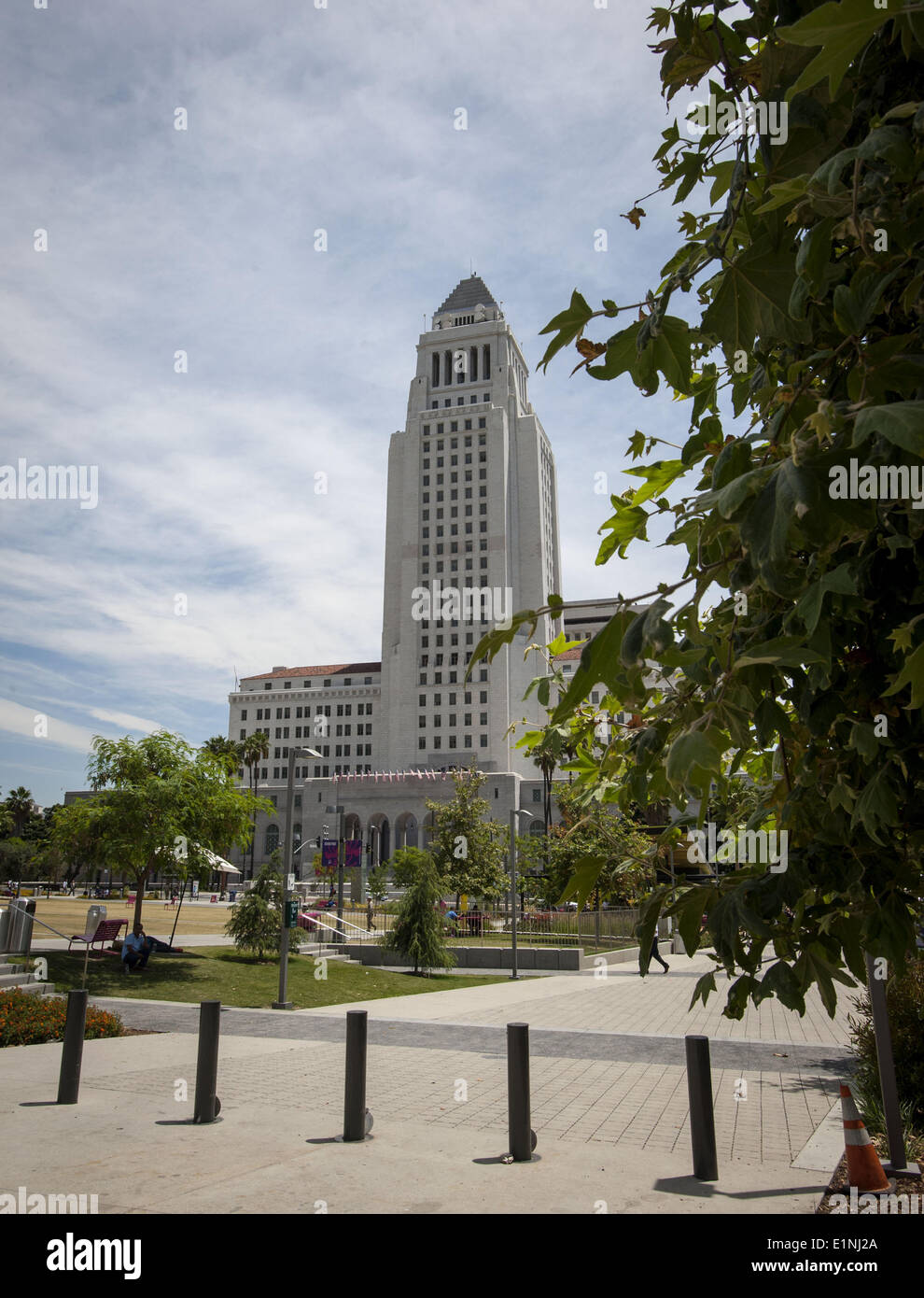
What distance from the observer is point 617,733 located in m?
3.07

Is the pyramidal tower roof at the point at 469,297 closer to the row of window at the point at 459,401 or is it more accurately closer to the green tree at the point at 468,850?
the row of window at the point at 459,401

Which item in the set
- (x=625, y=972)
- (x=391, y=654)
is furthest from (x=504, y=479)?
(x=625, y=972)

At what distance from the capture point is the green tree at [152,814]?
65.6ft

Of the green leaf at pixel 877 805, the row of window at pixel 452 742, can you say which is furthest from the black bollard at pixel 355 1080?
the row of window at pixel 452 742

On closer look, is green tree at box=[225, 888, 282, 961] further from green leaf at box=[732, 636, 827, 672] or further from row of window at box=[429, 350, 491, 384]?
row of window at box=[429, 350, 491, 384]

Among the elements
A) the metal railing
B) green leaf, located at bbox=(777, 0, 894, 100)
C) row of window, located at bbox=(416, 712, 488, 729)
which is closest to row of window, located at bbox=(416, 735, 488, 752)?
row of window, located at bbox=(416, 712, 488, 729)

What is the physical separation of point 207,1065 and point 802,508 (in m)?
8.52

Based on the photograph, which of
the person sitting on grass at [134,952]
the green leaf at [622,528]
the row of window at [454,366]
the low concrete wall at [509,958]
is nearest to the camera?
the green leaf at [622,528]

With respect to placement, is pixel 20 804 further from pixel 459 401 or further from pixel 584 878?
pixel 584 878

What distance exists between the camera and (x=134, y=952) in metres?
19.9

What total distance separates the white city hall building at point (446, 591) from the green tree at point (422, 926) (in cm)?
6033

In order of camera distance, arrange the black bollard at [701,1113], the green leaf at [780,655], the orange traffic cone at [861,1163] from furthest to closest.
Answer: the black bollard at [701,1113] → the orange traffic cone at [861,1163] → the green leaf at [780,655]

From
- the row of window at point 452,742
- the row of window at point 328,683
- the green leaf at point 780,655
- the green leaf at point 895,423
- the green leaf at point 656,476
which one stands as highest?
the row of window at point 328,683

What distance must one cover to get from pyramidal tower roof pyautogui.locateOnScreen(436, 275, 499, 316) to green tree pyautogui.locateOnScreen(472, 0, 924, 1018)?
121 meters
